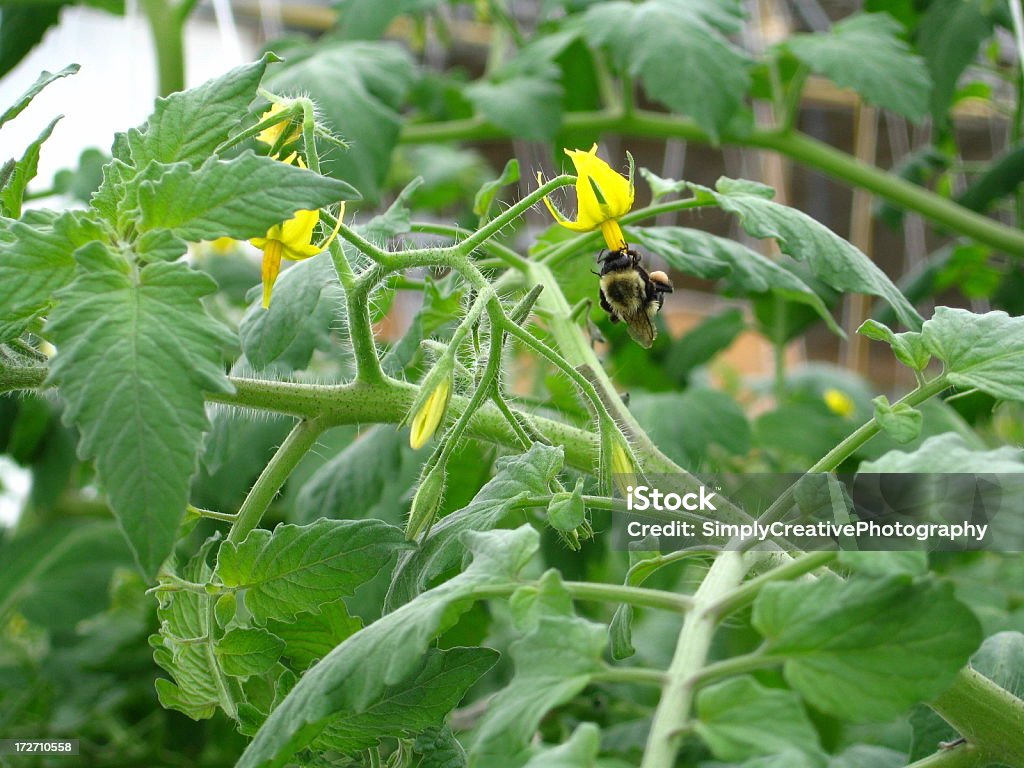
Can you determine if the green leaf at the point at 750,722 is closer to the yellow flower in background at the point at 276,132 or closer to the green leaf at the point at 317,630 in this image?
the green leaf at the point at 317,630

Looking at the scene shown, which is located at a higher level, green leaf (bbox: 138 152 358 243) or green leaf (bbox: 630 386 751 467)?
green leaf (bbox: 138 152 358 243)

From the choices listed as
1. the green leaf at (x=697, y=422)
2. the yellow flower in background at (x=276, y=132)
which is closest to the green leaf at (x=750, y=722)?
the yellow flower in background at (x=276, y=132)

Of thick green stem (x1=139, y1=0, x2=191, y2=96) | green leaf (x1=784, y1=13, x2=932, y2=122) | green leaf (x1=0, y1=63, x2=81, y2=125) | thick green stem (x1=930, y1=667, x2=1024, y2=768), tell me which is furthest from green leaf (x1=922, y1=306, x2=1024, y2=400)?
thick green stem (x1=139, y1=0, x2=191, y2=96)

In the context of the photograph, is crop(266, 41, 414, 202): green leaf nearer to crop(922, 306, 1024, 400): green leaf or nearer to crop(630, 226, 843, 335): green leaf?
crop(630, 226, 843, 335): green leaf

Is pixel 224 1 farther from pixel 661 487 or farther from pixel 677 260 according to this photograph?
pixel 661 487

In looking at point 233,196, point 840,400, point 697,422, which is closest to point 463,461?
point 697,422

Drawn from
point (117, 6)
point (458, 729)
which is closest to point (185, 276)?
point (458, 729)
